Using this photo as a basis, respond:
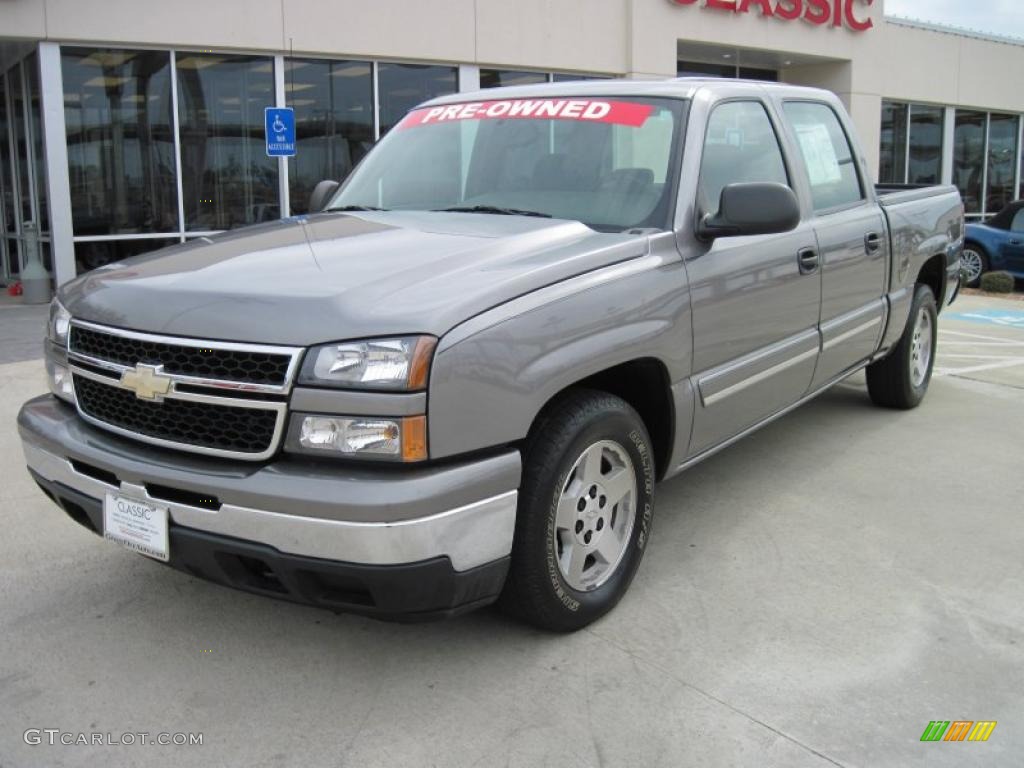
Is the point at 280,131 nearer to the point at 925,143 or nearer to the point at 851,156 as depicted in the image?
the point at 851,156

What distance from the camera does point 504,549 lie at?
2.79m

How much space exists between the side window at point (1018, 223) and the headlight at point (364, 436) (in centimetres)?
1440

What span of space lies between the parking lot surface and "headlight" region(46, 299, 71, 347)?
0.98 meters

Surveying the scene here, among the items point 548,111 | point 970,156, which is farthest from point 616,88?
point 970,156

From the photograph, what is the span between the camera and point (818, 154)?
4898mm

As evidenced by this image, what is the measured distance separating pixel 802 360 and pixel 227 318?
277 cm

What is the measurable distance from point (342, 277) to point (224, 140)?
11.8 metres

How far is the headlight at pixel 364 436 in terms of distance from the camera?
2553 mm

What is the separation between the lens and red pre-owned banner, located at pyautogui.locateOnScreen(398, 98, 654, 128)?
393cm

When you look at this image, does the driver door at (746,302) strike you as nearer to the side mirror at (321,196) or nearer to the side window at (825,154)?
the side window at (825,154)

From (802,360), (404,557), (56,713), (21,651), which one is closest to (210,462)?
(404,557)

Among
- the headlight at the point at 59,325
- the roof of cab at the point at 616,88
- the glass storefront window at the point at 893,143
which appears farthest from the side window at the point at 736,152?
the glass storefront window at the point at 893,143

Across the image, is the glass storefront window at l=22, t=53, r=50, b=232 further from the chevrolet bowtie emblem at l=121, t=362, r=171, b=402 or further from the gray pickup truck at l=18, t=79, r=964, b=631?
the chevrolet bowtie emblem at l=121, t=362, r=171, b=402

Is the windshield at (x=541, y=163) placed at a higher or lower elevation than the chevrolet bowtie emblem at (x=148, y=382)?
higher
